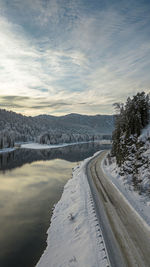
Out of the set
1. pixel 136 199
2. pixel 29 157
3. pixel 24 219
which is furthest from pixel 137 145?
pixel 29 157

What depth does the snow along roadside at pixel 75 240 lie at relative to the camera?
32.0 ft

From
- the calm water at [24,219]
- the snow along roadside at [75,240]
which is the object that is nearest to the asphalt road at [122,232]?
the snow along roadside at [75,240]

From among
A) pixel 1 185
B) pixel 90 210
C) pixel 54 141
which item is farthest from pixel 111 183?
pixel 54 141

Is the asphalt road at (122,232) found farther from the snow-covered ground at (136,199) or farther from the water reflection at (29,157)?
the water reflection at (29,157)

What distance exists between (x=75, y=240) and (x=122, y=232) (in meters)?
4.02

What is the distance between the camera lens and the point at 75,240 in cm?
1208

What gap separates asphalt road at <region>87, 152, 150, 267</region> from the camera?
→ 927cm

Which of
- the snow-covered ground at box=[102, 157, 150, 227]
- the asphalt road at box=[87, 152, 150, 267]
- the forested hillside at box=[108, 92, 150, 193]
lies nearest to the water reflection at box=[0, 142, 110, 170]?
the snow-covered ground at box=[102, 157, 150, 227]

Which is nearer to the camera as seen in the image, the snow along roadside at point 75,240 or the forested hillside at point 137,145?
the snow along roadside at point 75,240

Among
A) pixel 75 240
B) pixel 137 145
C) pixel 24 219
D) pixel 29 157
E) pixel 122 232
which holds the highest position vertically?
pixel 137 145

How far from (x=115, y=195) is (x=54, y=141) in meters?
114

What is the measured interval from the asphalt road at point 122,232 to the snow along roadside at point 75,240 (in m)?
0.63

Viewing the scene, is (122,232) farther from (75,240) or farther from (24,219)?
(24,219)

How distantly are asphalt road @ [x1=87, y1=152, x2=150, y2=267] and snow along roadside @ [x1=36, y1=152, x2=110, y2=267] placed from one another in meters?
0.63
